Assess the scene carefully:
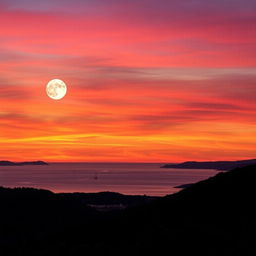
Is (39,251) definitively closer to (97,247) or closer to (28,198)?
(97,247)

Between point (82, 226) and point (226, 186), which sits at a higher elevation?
point (226, 186)

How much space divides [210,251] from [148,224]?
19521mm

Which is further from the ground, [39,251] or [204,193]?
[204,193]

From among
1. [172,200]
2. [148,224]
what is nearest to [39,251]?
[148,224]

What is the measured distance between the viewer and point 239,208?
60.4 metres

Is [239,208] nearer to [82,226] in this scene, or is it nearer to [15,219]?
[82,226]

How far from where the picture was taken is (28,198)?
137 meters

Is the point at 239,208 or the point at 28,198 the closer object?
the point at 239,208

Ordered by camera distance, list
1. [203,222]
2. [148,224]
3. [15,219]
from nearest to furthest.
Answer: [203,222], [148,224], [15,219]

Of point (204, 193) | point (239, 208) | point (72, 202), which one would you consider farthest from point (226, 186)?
point (72, 202)

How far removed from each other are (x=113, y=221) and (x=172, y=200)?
28.7ft

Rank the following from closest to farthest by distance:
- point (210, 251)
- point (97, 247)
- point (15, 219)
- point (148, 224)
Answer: point (210, 251) < point (97, 247) < point (148, 224) < point (15, 219)

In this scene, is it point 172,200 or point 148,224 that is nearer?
point 148,224

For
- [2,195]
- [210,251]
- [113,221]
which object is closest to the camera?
[210,251]
